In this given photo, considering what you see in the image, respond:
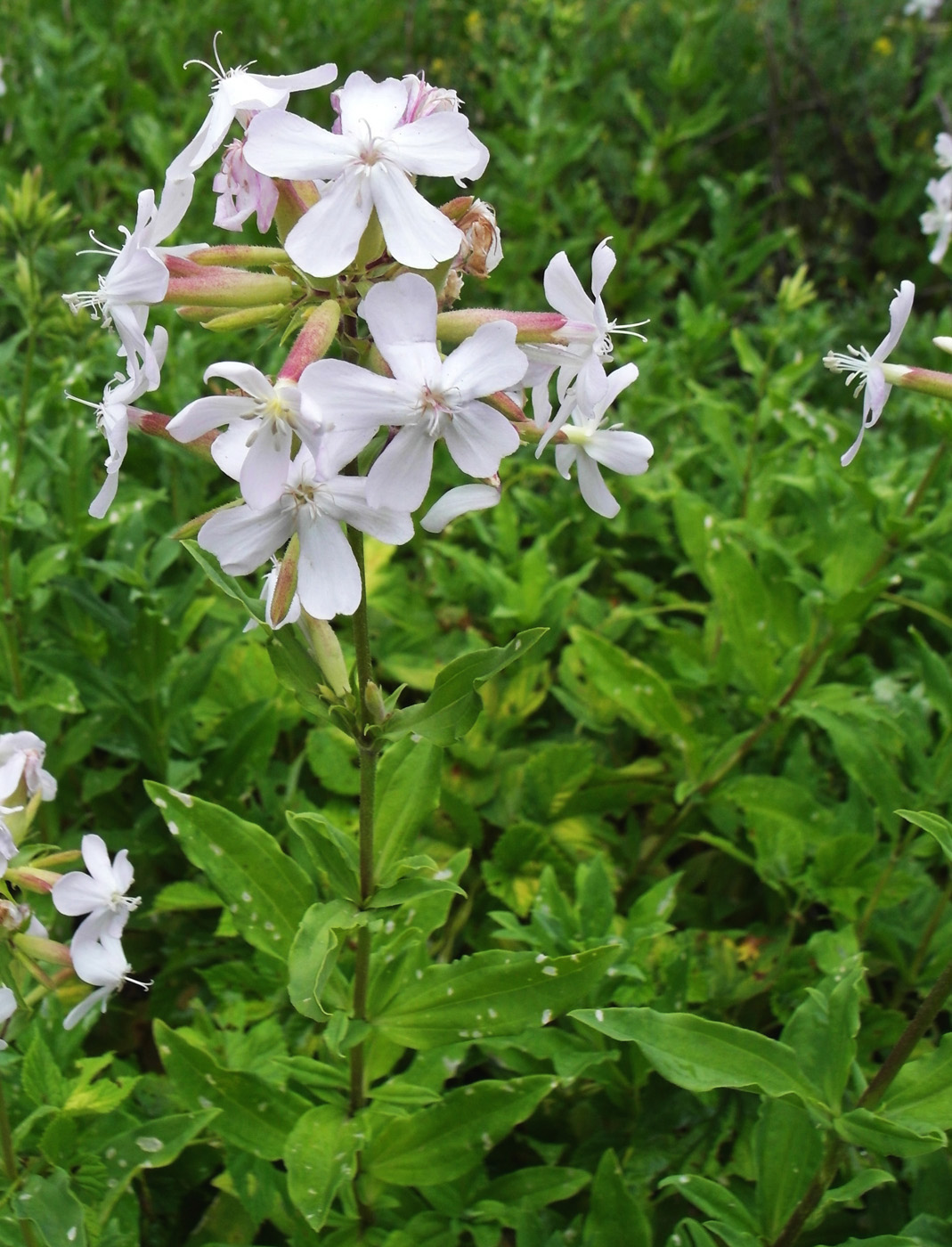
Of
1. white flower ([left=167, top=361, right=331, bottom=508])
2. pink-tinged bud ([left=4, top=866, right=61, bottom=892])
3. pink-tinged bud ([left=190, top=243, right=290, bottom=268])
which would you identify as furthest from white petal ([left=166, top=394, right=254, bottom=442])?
pink-tinged bud ([left=4, top=866, right=61, bottom=892])

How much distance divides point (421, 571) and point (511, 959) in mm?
1577

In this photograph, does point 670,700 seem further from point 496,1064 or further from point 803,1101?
point 803,1101

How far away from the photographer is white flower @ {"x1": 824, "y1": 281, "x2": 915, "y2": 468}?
116 centimetres

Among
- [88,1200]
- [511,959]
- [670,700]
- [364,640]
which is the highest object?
[364,640]

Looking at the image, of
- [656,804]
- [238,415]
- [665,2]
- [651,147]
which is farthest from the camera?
[665,2]

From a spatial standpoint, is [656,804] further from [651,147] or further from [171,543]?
[651,147]

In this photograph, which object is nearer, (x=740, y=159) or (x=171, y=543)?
(x=171, y=543)

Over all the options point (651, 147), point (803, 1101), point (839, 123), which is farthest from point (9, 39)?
point (803, 1101)

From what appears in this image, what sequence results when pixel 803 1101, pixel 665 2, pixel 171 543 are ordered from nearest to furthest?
pixel 803 1101
pixel 171 543
pixel 665 2

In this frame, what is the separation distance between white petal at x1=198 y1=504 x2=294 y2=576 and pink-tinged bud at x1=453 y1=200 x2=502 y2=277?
311mm

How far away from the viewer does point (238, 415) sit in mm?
932

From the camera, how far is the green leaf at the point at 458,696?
116 centimetres

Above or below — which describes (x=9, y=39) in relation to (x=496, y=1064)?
above

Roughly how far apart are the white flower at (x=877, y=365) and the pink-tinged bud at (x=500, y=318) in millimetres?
322
